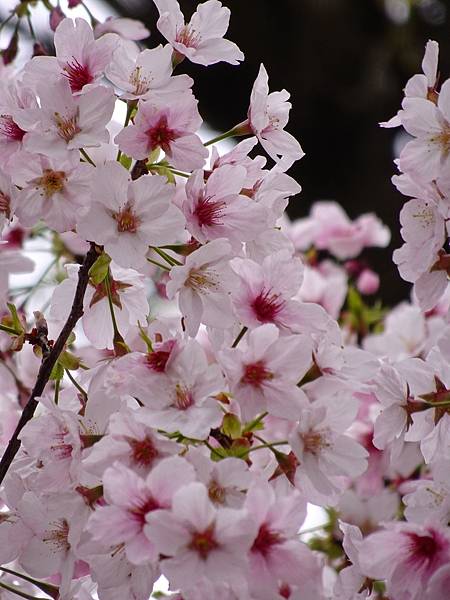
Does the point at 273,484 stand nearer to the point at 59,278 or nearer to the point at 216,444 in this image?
the point at 216,444

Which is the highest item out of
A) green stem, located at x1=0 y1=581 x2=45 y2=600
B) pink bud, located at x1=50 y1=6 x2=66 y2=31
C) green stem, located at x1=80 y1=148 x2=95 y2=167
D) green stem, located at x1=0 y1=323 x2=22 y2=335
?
green stem, located at x1=80 y1=148 x2=95 y2=167

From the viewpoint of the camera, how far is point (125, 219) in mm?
670

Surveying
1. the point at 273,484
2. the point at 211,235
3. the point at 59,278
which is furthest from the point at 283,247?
the point at 59,278

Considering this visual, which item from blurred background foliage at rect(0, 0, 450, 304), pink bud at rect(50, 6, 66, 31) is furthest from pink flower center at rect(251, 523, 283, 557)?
blurred background foliage at rect(0, 0, 450, 304)

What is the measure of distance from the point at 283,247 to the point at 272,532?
219mm

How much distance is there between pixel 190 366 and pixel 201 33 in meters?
0.27

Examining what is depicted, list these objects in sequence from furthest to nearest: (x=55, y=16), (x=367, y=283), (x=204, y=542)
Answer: (x=367, y=283) < (x=55, y=16) < (x=204, y=542)

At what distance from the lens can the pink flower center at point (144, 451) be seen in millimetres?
623

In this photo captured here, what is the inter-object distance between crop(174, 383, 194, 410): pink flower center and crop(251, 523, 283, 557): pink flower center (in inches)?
3.6

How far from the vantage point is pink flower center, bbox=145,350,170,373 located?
2.15 ft

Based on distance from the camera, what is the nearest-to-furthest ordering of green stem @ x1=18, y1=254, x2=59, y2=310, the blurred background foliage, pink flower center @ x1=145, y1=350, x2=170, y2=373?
1. pink flower center @ x1=145, y1=350, x2=170, y2=373
2. green stem @ x1=18, y1=254, x2=59, y2=310
3. the blurred background foliage

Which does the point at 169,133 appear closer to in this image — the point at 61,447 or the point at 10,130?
the point at 10,130

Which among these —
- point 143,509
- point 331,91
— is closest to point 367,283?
point 331,91

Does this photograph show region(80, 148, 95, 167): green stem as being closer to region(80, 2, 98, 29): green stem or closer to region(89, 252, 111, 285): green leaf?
region(89, 252, 111, 285): green leaf
